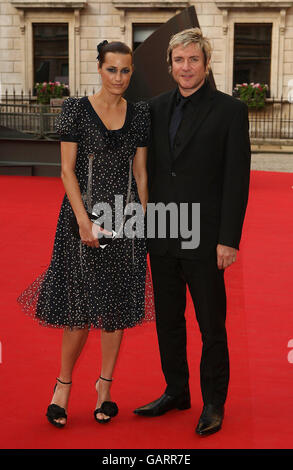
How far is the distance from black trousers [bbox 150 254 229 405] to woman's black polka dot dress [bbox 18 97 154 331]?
0.45 ft

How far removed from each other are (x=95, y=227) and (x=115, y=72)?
740 mm

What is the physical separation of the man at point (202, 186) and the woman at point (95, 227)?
111 millimetres

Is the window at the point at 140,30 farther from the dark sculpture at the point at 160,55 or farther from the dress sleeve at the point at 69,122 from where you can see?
the dress sleeve at the point at 69,122

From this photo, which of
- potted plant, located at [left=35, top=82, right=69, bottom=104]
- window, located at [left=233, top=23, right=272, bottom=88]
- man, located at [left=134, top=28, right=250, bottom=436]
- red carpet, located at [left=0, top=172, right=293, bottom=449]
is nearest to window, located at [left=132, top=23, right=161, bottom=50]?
window, located at [left=233, top=23, right=272, bottom=88]

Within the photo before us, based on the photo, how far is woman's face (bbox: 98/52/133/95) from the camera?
3375 mm

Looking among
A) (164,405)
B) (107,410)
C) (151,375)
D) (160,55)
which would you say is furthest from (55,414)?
(160,55)

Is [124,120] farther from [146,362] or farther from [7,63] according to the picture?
[7,63]

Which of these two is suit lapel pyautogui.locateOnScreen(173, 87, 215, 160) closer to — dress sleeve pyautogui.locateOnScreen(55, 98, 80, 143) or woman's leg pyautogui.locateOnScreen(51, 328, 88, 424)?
dress sleeve pyautogui.locateOnScreen(55, 98, 80, 143)

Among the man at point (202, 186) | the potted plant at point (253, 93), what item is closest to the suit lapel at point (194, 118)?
the man at point (202, 186)

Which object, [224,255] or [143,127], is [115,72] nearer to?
[143,127]

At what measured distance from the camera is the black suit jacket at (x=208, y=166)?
3.34 metres

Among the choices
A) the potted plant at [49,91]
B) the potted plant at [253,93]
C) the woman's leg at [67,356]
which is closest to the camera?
the woman's leg at [67,356]

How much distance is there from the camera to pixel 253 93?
69.4 ft
